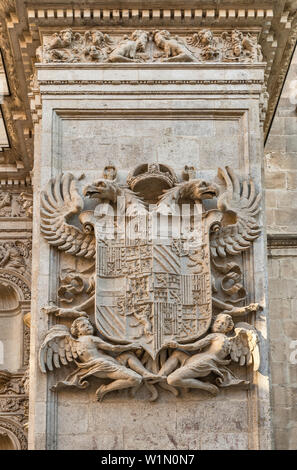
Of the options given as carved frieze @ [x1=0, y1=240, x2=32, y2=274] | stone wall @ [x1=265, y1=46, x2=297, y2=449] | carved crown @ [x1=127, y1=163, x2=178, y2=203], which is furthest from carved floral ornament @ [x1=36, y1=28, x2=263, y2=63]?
carved frieze @ [x1=0, y1=240, x2=32, y2=274]

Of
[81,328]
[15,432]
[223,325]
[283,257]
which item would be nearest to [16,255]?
[15,432]

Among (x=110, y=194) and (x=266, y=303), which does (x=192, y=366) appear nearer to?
(x=266, y=303)

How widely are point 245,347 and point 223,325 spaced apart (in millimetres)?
398

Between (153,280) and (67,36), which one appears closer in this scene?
(153,280)

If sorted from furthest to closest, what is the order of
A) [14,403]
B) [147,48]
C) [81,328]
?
[14,403] < [147,48] < [81,328]

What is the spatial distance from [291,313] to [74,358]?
18.7 ft

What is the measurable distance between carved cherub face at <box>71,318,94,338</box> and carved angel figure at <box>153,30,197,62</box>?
13.4 ft

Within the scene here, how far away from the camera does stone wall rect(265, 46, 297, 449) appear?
20016mm

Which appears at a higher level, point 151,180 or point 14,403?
point 151,180

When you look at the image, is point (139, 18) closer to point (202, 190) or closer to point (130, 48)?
point (130, 48)

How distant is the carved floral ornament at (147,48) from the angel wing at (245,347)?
4085mm

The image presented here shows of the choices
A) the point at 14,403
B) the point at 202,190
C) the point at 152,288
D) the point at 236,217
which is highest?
the point at 202,190

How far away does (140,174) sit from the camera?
17.0 meters

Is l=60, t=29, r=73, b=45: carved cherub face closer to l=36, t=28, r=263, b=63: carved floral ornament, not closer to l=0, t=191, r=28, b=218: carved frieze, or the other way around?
l=36, t=28, r=263, b=63: carved floral ornament
